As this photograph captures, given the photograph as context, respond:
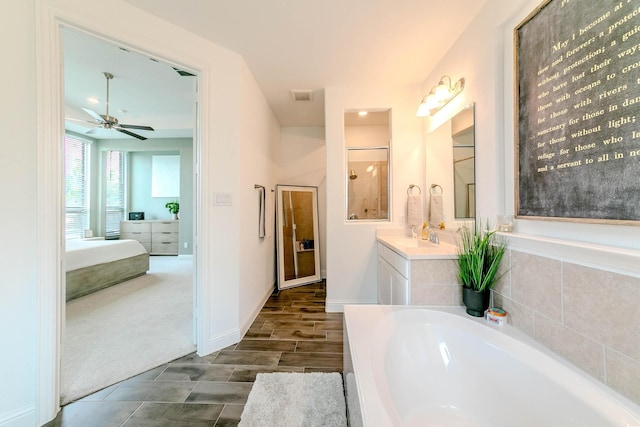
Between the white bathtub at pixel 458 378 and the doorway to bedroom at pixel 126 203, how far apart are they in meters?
1.66

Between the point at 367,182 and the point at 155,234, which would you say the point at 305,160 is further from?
the point at 155,234

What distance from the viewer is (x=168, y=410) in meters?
1.41

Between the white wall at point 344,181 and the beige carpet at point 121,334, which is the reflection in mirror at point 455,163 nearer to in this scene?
the white wall at point 344,181

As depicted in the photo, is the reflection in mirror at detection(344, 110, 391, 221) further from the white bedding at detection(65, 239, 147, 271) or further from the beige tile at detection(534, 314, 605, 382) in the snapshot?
the white bedding at detection(65, 239, 147, 271)

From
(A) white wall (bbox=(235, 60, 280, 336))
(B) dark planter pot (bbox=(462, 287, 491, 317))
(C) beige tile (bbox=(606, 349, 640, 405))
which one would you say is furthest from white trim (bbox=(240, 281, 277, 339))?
(C) beige tile (bbox=(606, 349, 640, 405))

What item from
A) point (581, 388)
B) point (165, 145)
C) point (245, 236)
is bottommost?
point (581, 388)

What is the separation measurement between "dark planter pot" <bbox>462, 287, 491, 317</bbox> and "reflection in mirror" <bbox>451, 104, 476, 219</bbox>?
1.89 ft

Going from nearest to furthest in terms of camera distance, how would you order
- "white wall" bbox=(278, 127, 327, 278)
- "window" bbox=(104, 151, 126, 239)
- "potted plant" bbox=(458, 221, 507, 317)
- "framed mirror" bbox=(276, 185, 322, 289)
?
"potted plant" bbox=(458, 221, 507, 317) < "framed mirror" bbox=(276, 185, 322, 289) < "white wall" bbox=(278, 127, 327, 278) < "window" bbox=(104, 151, 126, 239)

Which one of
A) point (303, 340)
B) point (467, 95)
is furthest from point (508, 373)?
point (467, 95)

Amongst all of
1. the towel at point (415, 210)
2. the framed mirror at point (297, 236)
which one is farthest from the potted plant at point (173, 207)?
the towel at point (415, 210)

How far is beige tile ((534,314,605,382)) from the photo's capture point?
0.91 m

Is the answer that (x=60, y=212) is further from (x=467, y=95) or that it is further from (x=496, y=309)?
(x=467, y=95)

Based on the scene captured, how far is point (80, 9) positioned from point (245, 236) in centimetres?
188

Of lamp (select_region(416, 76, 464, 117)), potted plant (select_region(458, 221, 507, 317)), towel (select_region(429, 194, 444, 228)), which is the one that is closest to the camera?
potted plant (select_region(458, 221, 507, 317))
